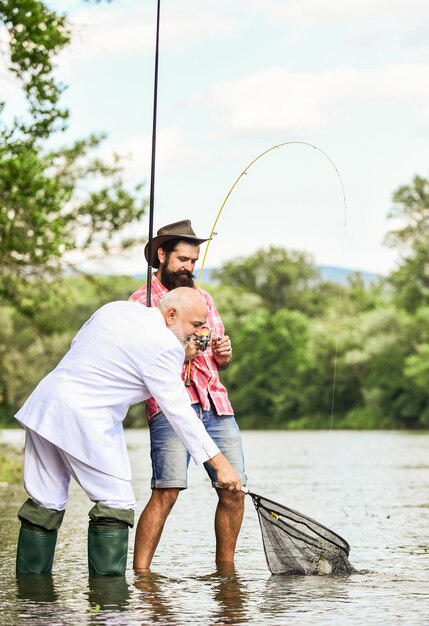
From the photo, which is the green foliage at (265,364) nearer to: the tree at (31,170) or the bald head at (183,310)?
the tree at (31,170)

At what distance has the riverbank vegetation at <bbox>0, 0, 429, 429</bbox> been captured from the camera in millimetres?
19266

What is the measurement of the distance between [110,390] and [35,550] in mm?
1109

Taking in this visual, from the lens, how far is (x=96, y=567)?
779cm

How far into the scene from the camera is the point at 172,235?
8305mm

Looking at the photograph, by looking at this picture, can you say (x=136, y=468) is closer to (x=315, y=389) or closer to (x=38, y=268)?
(x=38, y=268)

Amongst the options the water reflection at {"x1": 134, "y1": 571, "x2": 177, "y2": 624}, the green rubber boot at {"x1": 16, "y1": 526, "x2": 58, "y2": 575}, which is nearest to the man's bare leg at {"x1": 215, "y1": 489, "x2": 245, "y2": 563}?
the water reflection at {"x1": 134, "y1": 571, "x2": 177, "y2": 624}

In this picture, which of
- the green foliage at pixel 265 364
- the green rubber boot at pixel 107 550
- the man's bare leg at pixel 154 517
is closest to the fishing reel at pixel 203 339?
the man's bare leg at pixel 154 517

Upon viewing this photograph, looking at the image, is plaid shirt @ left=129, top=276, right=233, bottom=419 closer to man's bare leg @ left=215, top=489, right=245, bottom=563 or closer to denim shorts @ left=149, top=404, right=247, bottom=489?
denim shorts @ left=149, top=404, right=247, bottom=489

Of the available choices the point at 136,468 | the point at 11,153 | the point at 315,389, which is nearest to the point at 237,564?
the point at 11,153

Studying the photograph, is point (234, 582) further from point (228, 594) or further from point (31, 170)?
point (31, 170)

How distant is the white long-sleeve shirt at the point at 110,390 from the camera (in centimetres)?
727

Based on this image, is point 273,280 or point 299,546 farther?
point 273,280

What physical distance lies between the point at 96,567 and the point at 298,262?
365 ft

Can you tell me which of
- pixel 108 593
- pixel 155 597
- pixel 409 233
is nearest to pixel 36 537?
pixel 108 593
